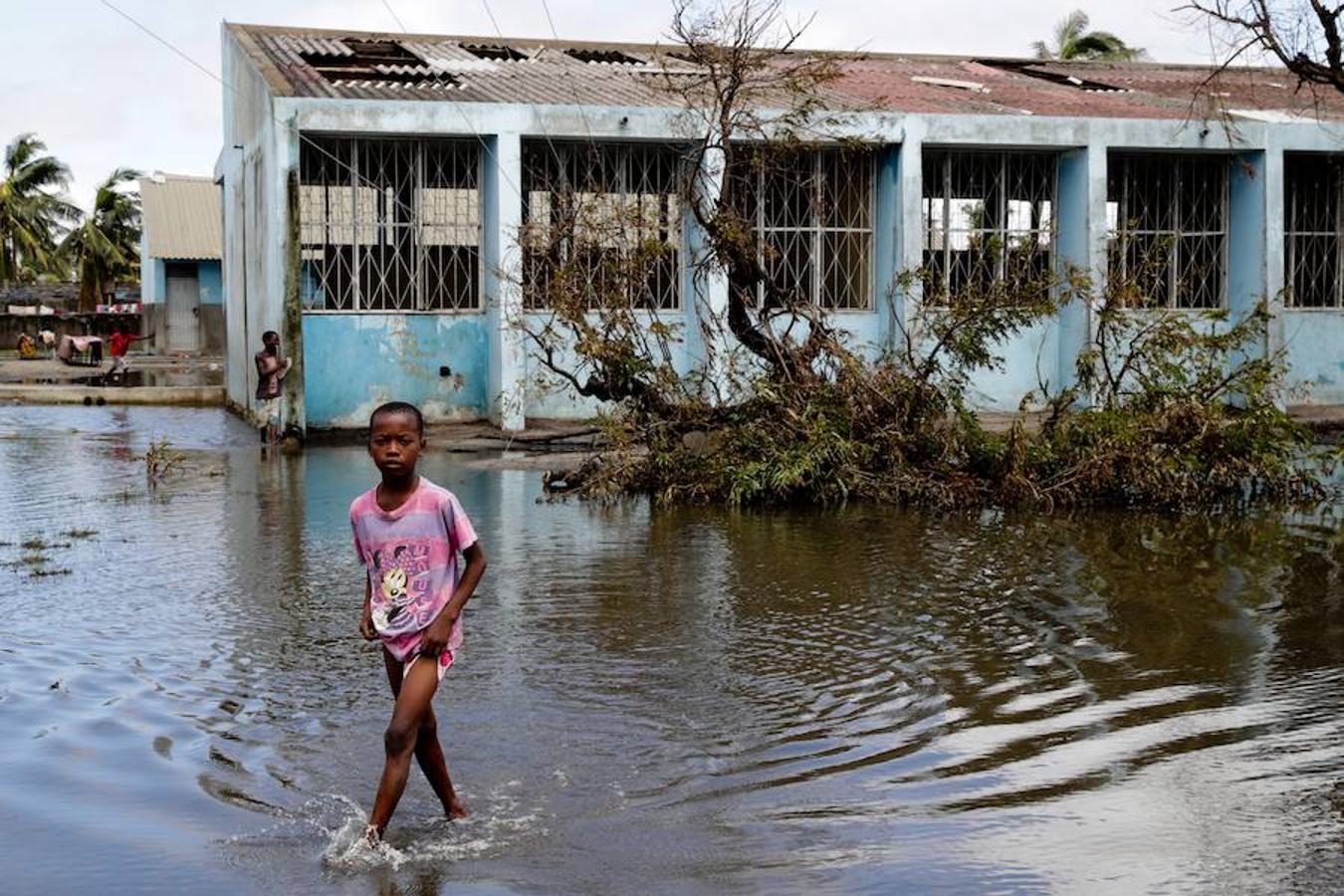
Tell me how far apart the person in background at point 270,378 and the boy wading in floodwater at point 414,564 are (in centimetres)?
1336

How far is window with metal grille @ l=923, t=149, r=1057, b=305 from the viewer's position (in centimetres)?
2139

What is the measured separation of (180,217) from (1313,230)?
35.5 metres

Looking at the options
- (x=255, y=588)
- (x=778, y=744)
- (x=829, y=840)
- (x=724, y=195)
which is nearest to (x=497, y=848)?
(x=829, y=840)

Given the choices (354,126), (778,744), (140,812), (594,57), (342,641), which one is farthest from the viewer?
(594,57)

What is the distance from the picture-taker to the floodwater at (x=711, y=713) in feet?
15.3

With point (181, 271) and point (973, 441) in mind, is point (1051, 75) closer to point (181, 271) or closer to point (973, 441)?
point (973, 441)

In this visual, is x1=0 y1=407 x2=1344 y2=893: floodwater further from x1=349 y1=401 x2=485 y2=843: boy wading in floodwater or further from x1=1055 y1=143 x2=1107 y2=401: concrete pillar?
x1=1055 y1=143 x2=1107 y2=401: concrete pillar

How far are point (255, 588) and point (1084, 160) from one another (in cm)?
1468

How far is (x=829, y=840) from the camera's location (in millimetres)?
4809

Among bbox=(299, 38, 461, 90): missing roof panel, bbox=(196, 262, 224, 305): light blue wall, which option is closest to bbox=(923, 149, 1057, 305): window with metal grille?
bbox=(299, 38, 461, 90): missing roof panel

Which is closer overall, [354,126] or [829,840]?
[829,840]

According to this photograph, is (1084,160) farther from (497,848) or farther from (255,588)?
(497,848)

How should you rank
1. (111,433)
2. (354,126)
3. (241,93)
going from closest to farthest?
(354,126)
(111,433)
(241,93)

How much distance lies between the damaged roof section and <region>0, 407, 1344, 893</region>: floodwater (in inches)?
392
